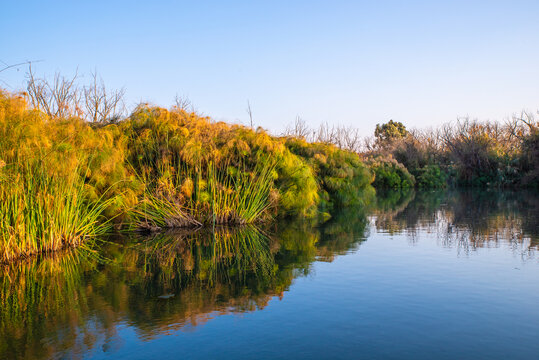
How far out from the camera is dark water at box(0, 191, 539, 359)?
4.57m

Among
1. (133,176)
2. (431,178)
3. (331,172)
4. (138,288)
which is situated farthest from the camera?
(431,178)

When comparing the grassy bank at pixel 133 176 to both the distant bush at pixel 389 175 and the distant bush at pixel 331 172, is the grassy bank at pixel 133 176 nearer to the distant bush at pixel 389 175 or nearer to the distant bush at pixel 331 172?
the distant bush at pixel 331 172

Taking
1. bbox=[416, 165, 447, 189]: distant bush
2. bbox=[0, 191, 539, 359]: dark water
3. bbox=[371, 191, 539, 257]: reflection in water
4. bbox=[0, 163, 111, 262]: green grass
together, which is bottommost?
bbox=[0, 191, 539, 359]: dark water

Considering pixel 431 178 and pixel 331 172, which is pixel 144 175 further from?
pixel 431 178

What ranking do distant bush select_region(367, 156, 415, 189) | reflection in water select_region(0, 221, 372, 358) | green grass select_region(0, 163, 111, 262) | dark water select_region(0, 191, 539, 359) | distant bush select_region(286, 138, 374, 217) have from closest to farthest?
dark water select_region(0, 191, 539, 359) → reflection in water select_region(0, 221, 372, 358) → green grass select_region(0, 163, 111, 262) → distant bush select_region(286, 138, 374, 217) → distant bush select_region(367, 156, 415, 189)

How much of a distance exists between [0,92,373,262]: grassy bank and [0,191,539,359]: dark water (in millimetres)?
921

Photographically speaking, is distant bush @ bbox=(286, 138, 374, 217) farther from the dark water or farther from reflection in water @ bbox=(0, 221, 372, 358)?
the dark water

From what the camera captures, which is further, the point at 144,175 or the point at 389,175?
the point at 389,175

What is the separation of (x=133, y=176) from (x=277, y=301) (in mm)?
6675

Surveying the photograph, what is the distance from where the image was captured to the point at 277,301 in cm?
614

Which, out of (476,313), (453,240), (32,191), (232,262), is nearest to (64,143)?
(32,191)

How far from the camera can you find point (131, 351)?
4430 millimetres

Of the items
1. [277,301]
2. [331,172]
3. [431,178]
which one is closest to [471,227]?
[331,172]

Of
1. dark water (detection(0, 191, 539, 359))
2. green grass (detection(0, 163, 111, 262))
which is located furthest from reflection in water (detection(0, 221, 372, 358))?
green grass (detection(0, 163, 111, 262))
